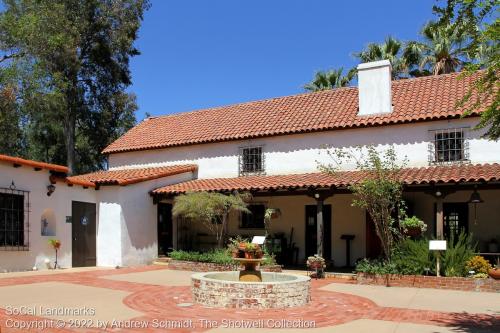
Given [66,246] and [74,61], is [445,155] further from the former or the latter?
[74,61]

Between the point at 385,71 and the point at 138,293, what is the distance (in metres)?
12.2

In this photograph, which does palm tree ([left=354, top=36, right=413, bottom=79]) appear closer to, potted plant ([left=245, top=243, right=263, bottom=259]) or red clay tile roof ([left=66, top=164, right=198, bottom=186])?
red clay tile roof ([left=66, top=164, right=198, bottom=186])

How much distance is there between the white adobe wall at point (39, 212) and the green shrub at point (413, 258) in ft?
34.0

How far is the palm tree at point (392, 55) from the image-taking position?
26.2 metres

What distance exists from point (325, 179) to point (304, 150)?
281 cm

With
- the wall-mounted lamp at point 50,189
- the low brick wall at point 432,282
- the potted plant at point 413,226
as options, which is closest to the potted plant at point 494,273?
the low brick wall at point 432,282

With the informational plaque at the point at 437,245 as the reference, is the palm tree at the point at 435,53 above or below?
above

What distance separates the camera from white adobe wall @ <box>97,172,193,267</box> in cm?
1736

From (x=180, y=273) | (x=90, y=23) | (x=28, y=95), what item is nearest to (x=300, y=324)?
(x=180, y=273)

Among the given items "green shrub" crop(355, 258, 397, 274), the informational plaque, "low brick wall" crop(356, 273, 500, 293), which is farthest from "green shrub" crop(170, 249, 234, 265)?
the informational plaque

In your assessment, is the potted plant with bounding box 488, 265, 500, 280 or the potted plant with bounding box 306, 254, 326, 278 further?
the potted plant with bounding box 306, 254, 326, 278

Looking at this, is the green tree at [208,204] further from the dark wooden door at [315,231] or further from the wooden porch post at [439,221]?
the wooden porch post at [439,221]

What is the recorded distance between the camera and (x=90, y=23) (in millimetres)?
29984

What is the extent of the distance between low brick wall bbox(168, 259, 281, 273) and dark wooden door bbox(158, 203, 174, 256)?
209 cm
